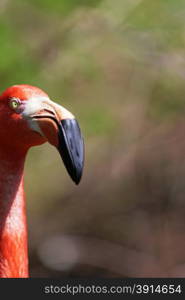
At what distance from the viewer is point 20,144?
3074 mm

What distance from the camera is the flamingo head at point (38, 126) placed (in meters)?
2.94

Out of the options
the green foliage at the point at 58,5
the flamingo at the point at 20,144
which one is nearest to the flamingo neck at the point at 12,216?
the flamingo at the point at 20,144

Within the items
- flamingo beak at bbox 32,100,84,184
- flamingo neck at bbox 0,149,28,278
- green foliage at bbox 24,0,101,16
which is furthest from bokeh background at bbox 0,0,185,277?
flamingo beak at bbox 32,100,84,184

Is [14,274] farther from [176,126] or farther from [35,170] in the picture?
[176,126]

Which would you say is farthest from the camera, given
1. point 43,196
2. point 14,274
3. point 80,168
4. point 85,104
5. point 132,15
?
point 43,196

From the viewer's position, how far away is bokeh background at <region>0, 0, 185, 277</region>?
5.89 metres

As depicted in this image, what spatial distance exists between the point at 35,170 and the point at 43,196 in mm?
523

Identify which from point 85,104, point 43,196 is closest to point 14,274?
point 85,104

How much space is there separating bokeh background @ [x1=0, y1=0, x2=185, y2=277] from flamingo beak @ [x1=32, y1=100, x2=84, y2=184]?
266cm

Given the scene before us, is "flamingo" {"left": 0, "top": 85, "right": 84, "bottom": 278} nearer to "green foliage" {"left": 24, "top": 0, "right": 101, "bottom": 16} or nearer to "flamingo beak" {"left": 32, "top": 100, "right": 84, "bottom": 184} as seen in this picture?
"flamingo beak" {"left": 32, "top": 100, "right": 84, "bottom": 184}

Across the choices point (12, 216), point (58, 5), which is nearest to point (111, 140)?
point (58, 5)

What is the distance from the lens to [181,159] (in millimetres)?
7605

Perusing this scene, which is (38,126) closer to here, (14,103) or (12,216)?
(14,103)

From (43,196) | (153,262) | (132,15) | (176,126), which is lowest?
(153,262)
